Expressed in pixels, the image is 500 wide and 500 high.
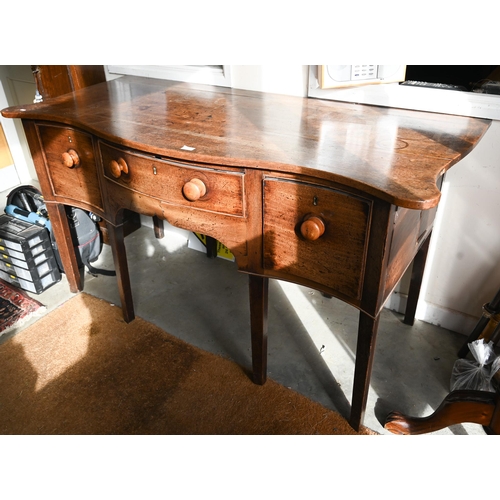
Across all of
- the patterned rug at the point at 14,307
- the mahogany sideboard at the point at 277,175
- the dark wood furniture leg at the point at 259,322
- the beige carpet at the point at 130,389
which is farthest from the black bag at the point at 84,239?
the dark wood furniture leg at the point at 259,322

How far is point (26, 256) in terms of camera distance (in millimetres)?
1976

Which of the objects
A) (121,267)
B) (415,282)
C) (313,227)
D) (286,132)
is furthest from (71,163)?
(415,282)

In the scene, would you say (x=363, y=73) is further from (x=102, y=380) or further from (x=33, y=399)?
(x=33, y=399)

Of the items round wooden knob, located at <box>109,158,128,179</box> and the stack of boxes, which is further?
the stack of boxes

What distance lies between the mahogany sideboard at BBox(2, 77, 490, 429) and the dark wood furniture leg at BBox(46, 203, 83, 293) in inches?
9.2

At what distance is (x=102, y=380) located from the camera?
1.65 meters

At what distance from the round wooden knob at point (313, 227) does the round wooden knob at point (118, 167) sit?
0.58m

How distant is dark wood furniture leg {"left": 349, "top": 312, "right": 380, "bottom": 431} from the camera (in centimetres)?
123

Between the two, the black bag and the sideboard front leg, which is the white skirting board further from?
the black bag

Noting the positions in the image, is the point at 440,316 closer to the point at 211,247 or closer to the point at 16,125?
the point at 211,247

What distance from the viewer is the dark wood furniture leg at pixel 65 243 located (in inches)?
74.3

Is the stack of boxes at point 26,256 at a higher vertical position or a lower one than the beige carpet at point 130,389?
higher

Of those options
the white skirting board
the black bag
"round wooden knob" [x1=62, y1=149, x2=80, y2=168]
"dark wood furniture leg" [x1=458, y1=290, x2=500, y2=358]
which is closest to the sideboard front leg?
"round wooden knob" [x1=62, y1=149, x2=80, y2=168]

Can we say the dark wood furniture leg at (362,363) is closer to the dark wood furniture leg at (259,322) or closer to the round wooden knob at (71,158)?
the dark wood furniture leg at (259,322)
